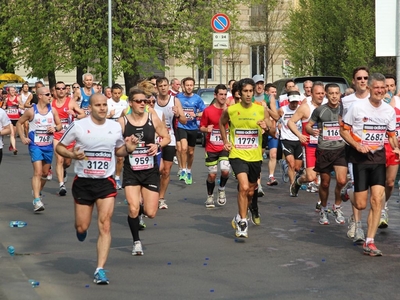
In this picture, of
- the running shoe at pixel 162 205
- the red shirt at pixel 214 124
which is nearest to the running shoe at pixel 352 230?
the running shoe at pixel 162 205

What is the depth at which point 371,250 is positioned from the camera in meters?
9.84

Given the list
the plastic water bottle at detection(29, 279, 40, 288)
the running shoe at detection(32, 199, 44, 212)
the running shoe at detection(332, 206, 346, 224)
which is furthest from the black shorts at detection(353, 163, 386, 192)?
the running shoe at detection(32, 199, 44, 212)

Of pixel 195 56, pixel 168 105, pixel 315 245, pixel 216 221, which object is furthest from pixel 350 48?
pixel 315 245

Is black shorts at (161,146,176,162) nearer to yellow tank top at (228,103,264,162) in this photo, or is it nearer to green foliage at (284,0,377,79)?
yellow tank top at (228,103,264,162)

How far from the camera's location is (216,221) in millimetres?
12727

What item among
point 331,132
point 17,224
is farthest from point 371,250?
point 17,224

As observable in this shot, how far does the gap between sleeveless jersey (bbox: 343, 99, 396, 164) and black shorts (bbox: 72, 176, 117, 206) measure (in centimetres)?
271

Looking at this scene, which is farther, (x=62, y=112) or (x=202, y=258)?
(x=62, y=112)

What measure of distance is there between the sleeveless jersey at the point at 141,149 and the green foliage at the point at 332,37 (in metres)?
20.1

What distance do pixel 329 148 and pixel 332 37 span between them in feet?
71.3

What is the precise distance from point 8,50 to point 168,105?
116 ft

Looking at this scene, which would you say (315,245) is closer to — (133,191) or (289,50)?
(133,191)

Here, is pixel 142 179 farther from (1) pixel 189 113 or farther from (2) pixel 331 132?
(1) pixel 189 113

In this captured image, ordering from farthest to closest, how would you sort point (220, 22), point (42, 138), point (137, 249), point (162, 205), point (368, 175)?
1. point (220, 22)
2. point (42, 138)
3. point (162, 205)
4. point (368, 175)
5. point (137, 249)
